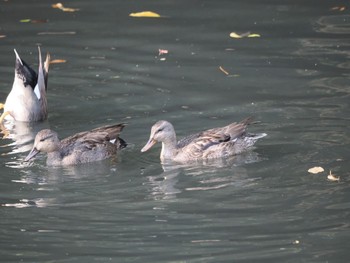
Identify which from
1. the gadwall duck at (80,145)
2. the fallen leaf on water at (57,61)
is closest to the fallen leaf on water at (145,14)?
the fallen leaf on water at (57,61)

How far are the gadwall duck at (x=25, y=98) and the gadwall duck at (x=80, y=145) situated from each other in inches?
70.4

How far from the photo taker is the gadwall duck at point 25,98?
14.3 metres

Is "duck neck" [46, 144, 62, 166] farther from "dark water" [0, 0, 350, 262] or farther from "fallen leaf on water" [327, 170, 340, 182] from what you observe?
"fallen leaf on water" [327, 170, 340, 182]

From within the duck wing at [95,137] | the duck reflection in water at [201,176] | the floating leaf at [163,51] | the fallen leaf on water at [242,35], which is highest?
the fallen leaf on water at [242,35]

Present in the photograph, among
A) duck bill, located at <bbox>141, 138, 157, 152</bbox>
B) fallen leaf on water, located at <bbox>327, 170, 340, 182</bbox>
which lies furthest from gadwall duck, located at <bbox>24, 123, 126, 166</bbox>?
fallen leaf on water, located at <bbox>327, 170, 340, 182</bbox>

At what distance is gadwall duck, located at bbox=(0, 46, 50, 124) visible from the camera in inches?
565

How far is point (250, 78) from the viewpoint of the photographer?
1487 centimetres

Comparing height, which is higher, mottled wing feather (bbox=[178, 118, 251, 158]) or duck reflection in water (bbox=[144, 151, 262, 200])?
mottled wing feather (bbox=[178, 118, 251, 158])

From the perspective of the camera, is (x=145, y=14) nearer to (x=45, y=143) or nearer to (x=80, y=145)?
(x=80, y=145)

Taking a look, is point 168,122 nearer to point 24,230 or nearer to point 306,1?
point 24,230

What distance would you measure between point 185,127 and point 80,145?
1500 mm

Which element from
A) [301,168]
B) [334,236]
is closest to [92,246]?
[334,236]

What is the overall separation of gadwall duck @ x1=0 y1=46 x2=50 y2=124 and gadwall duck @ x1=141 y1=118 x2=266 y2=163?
2.55 m

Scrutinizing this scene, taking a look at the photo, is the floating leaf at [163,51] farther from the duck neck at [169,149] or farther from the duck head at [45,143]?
the duck head at [45,143]
